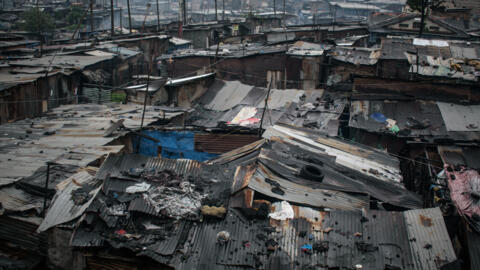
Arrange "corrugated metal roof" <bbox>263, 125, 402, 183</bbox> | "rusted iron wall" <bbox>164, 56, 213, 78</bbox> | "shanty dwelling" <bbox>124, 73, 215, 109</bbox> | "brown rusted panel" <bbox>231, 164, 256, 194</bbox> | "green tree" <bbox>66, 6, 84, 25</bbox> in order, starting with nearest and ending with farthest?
"brown rusted panel" <bbox>231, 164, 256, 194</bbox>, "corrugated metal roof" <bbox>263, 125, 402, 183</bbox>, "shanty dwelling" <bbox>124, 73, 215, 109</bbox>, "rusted iron wall" <bbox>164, 56, 213, 78</bbox>, "green tree" <bbox>66, 6, 84, 25</bbox>

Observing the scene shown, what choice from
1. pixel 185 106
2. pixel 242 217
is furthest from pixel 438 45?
pixel 242 217

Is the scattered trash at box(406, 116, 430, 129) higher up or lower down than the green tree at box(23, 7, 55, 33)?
lower down

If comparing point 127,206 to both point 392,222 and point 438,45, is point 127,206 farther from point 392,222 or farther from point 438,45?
point 438,45

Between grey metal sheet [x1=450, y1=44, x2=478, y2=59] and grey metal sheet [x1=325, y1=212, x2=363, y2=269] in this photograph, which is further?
grey metal sheet [x1=450, y1=44, x2=478, y2=59]

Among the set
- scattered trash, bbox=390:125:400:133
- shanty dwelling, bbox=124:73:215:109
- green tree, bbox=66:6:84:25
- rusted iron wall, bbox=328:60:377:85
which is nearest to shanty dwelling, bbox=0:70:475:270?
scattered trash, bbox=390:125:400:133

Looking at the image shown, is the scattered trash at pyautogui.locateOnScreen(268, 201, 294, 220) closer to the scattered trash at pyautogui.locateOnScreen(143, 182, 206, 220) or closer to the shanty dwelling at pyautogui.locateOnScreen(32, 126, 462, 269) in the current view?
the shanty dwelling at pyautogui.locateOnScreen(32, 126, 462, 269)

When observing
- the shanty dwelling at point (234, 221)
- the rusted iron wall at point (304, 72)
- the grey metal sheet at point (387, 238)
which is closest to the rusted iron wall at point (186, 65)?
the rusted iron wall at point (304, 72)
